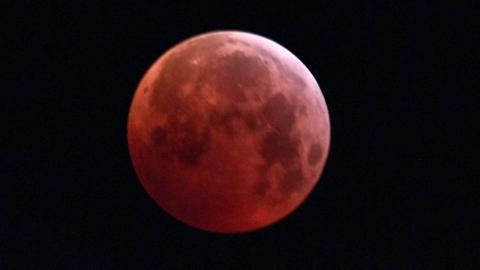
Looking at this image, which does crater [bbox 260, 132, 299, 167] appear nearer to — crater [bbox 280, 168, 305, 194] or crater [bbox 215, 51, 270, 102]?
crater [bbox 280, 168, 305, 194]

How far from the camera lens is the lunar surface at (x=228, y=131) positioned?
485 centimetres

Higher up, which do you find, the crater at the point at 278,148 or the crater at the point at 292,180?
the crater at the point at 278,148

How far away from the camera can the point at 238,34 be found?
5590 millimetres

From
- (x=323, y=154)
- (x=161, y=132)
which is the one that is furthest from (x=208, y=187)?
(x=323, y=154)

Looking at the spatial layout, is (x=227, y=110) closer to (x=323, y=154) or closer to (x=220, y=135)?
(x=220, y=135)

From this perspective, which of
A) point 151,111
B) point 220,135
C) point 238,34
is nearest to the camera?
point 220,135

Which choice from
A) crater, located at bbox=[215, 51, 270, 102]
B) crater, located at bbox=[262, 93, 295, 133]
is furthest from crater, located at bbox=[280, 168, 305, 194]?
crater, located at bbox=[215, 51, 270, 102]

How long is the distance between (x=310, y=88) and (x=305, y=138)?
73 cm

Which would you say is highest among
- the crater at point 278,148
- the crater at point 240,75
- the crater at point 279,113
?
the crater at point 240,75

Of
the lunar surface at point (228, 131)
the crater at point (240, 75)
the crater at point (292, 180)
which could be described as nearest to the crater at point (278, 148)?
the lunar surface at point (228, 131)

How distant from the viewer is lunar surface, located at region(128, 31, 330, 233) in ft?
15.9

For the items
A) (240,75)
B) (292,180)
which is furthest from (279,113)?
(292,180)

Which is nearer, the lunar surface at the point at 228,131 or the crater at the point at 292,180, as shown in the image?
the lunar surface at the point at 228,131

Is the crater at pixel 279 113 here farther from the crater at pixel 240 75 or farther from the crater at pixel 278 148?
the crater at pixel 240 75
